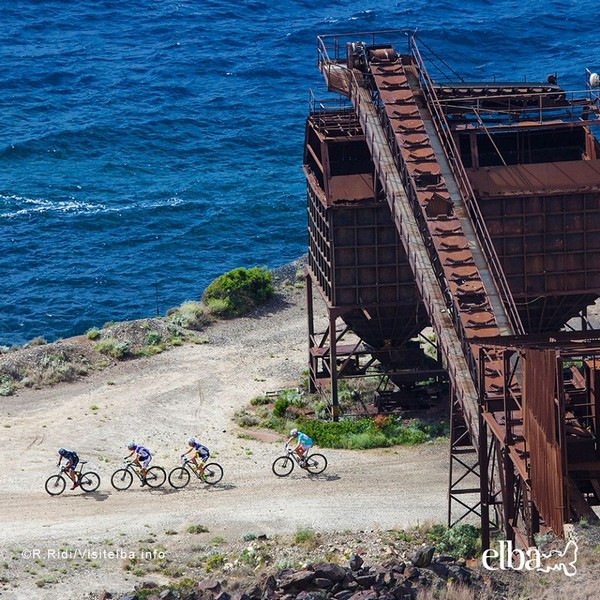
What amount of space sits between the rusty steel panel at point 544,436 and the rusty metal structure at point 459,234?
210 centimetres

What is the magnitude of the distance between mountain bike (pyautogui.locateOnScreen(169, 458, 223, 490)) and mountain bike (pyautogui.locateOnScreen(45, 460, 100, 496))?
2489 mm

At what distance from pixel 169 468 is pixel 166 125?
57408 millimetres

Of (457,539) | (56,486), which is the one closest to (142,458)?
(56,486)

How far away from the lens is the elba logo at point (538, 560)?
29.7 meters

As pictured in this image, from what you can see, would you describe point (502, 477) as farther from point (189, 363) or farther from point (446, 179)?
point (189, 363)

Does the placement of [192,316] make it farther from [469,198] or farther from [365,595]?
[365,595]

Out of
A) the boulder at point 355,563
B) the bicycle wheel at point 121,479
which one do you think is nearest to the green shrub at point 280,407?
the bicycle wheel at point 121,479

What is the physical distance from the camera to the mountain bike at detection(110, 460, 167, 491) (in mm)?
42500

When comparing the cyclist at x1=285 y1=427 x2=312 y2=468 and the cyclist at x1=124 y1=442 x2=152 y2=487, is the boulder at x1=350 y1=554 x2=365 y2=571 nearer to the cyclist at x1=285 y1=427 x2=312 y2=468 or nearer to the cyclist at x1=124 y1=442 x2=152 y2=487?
the cyclist at x1=285 y1=427 x2=312 y2=468

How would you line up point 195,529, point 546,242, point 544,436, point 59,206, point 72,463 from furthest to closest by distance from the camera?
point 59,206 < point 546,242 < point 72,463 < point 195,529 < point 544,436

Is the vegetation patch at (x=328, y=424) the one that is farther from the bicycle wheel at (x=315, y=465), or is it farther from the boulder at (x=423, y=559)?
the boulder at (x=423, y=559)

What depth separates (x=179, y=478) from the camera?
42969 millimetres

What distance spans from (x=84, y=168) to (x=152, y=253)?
15.2 m

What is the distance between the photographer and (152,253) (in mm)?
78875
